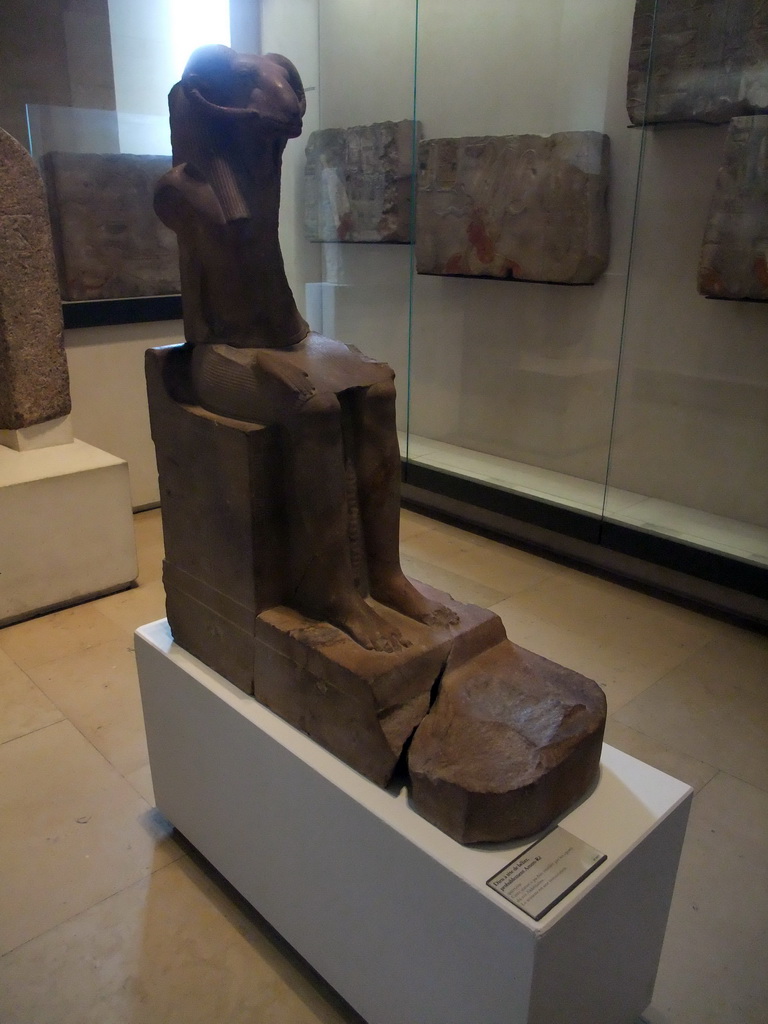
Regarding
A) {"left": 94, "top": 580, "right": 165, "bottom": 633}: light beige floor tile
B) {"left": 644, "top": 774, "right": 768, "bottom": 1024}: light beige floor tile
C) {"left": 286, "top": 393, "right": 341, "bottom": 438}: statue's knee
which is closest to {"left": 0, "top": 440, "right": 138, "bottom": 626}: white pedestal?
{"left": 94, "top": 580, "right": 165, "bottom": 633}: light beige floor tile

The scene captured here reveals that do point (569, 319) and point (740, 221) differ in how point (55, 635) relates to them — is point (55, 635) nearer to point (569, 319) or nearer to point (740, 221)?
point (569, 319)

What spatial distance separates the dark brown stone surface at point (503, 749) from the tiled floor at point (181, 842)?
352 millimetres

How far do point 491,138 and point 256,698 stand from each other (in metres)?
2.93

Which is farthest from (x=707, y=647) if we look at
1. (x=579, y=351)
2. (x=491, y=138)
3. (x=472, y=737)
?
(x=491, y=138)

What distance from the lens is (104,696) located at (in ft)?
9.00

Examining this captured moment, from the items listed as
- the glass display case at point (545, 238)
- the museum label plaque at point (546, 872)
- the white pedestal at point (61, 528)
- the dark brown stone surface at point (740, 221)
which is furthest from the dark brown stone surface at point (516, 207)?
the museum label plaque at point (546, 872)

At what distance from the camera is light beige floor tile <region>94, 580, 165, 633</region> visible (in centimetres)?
326

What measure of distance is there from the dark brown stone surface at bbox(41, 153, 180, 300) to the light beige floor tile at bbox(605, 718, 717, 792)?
3115 millimetres

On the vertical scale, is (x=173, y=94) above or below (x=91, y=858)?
above

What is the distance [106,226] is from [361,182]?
1.31 m

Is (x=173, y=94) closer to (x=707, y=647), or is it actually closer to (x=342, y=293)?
(x=707, y=647)

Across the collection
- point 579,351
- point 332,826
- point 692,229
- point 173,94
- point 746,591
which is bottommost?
point 746,591

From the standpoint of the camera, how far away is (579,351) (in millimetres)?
3756

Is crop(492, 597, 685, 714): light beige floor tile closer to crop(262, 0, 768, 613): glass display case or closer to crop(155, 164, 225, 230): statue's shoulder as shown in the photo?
crop(262, 0, 768, 613): glass display case
